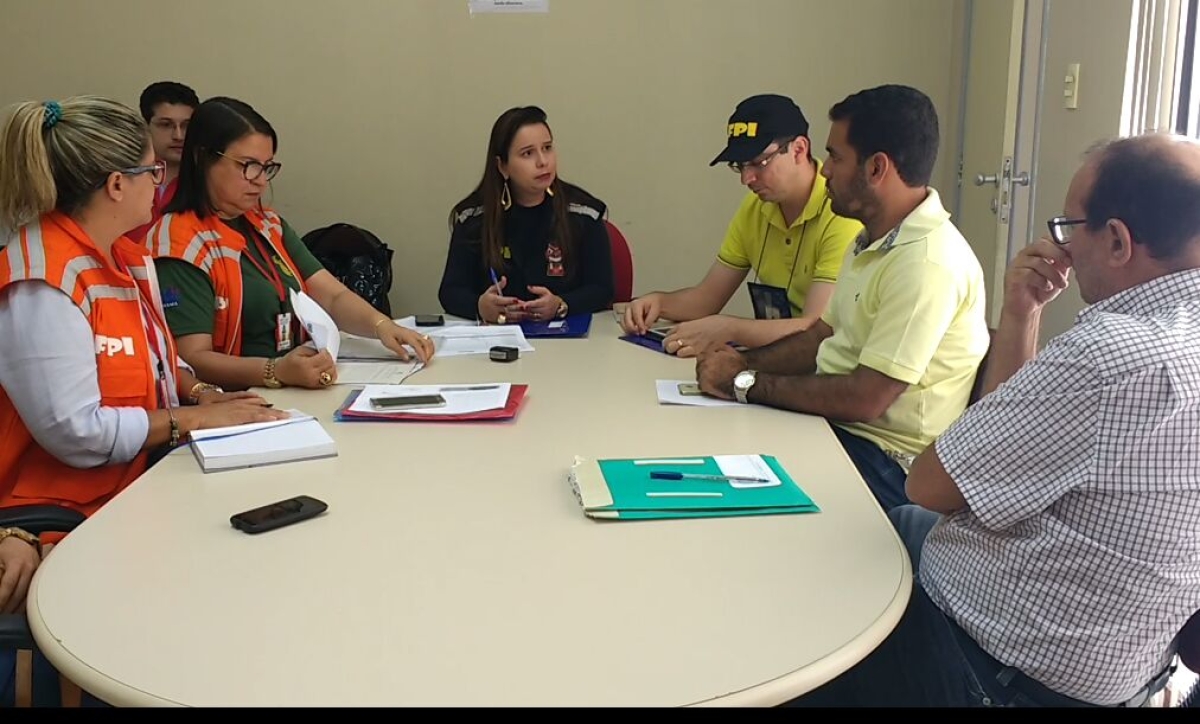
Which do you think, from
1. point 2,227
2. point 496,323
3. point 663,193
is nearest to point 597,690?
point 2,227

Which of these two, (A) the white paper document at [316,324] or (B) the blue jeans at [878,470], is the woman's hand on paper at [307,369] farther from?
(B) the blue jeans at [878,470]

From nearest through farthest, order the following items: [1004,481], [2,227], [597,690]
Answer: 1. [597,690]
2. [1004,481]
3. [2,227]

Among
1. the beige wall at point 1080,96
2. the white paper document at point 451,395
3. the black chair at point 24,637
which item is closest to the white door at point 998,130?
the beige wall at point 1080,96

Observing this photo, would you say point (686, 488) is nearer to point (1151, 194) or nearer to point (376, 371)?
point (1151, 194)

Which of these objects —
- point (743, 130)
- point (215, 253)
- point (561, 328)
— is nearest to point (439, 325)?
point (561, 328)

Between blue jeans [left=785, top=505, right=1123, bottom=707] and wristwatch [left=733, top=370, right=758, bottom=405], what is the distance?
46 centimetres

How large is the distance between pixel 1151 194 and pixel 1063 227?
0.48 ft

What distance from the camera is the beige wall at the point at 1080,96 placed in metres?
→ 2.44

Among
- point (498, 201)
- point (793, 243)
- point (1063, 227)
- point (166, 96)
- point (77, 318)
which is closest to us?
point (1063, 227)

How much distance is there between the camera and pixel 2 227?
1.77 m

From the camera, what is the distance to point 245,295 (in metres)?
2.43

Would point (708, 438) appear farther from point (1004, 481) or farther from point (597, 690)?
point (597, 690)

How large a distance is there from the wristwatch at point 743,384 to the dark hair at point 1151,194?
0.80m

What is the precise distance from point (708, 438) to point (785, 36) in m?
2.53
